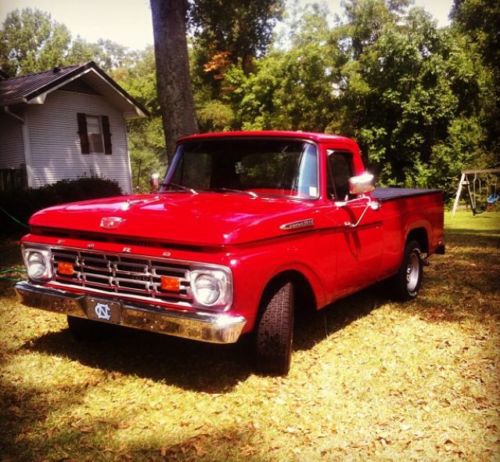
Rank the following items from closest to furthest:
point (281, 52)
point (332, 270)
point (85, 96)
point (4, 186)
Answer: point (332, 270)
point (4, 186)
point (85, 96)
point (281, 52)

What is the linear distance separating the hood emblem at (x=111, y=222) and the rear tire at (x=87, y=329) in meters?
1.35

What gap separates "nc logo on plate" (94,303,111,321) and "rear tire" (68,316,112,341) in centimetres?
102

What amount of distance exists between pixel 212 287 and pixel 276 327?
0.70m

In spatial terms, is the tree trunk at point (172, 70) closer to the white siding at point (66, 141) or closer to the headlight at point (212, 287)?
the headlight at point (212, 287)

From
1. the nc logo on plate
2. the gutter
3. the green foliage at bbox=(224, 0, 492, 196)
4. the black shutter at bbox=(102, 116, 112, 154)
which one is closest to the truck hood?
the nc logo on plate

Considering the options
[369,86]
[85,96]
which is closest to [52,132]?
[85,96]

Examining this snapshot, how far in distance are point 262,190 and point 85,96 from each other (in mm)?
16707

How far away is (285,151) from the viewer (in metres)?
4.59

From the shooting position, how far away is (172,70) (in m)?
9.16

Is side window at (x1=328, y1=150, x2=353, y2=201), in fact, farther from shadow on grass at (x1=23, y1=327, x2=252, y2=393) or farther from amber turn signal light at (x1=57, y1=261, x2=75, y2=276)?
amber turn signal light at (x1=57, y1=261, x2=75, y2=276)

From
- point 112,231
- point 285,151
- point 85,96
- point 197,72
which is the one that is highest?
point 197,72

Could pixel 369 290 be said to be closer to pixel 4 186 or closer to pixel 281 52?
pixel 4 186

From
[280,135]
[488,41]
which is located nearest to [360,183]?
[280,135]

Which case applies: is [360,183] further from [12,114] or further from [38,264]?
[12,114]
